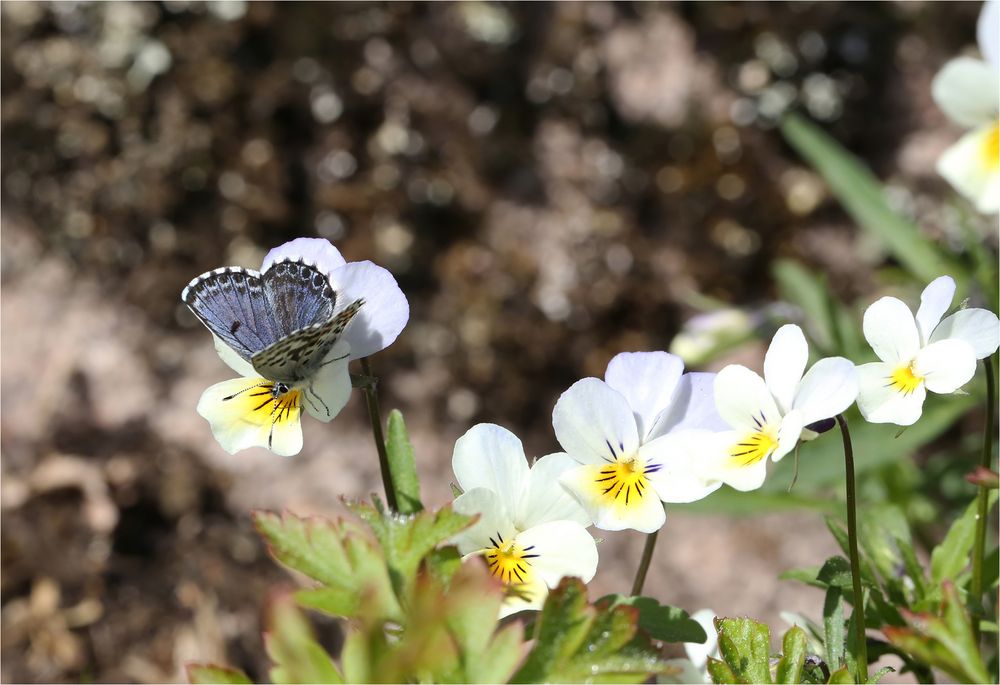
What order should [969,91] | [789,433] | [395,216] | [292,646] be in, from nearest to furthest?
[292,646] → [789,433] → [969,91] → [395,216]

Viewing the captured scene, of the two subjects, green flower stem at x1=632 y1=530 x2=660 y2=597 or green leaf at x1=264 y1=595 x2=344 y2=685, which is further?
green flower stem at x1=632 y1=530 x2=660 y2=597

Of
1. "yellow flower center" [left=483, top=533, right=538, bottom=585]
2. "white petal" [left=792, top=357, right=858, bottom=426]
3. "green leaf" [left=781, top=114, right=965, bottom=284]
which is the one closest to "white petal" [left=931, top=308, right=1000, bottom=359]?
"white petal" [left=792, top=357, right=858, bottom=426]

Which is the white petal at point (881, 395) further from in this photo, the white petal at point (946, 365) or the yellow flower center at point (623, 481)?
the yellow flower center at point (623, 481)

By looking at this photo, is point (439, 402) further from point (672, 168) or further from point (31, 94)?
point (31, 94)

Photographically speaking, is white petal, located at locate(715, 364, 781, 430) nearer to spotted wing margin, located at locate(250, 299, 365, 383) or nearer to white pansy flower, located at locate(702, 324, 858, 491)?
white pansy flower, located at locate(702, 324, 858, 491)

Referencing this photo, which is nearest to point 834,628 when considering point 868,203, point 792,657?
point 792,657

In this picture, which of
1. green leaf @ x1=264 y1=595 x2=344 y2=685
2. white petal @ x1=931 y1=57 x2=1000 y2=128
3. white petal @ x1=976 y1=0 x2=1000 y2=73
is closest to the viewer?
green leaf @ x1=264 y1=595 x2=344 y2=685

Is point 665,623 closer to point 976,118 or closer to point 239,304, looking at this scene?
point 239,304

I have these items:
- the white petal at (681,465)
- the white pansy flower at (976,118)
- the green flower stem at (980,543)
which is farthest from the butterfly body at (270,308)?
the white pansy flower at (976,118)

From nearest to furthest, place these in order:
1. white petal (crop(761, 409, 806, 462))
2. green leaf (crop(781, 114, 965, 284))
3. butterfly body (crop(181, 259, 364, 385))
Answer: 1. white petal (crop(761, 409, 806, 462))
2. butterfly body (crop(181, 259, 364, 385))
3. green leaf (crop(781, 114, 965, 284))
